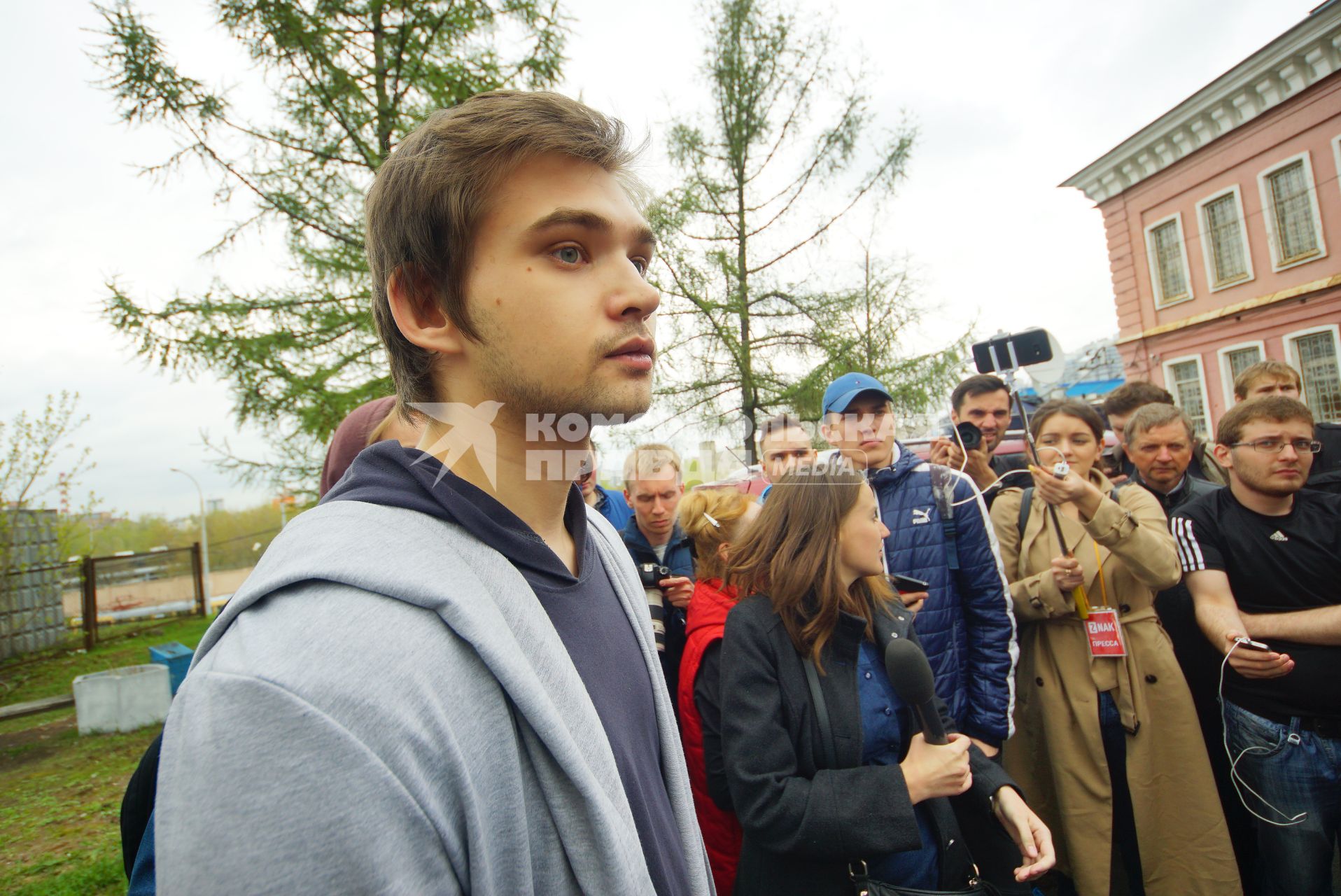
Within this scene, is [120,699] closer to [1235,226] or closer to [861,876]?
[861,876]

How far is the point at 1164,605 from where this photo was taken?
3375 millimetres

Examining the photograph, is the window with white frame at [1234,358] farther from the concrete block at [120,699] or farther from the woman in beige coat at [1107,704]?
the concrete block at [120,699]

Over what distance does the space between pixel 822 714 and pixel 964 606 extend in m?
1.34

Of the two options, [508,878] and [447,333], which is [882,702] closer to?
[508,878]

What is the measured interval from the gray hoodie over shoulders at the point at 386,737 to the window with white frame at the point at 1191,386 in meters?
22.7

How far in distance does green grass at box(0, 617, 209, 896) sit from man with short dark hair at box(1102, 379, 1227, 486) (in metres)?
6.97

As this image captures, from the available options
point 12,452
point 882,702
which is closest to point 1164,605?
point 882,702

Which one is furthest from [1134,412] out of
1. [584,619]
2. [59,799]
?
[59,799]

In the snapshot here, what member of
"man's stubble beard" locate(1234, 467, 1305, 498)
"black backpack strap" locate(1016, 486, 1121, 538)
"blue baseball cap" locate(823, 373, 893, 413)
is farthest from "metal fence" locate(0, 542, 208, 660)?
"man's stubble beard" locate(1234, 467, 1305, 498)

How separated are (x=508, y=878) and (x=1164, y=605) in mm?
3779

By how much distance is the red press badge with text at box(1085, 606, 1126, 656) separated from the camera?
2945 mm

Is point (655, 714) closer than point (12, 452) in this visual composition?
Yes

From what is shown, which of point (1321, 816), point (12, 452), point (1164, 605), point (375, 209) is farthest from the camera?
point (12, 452)

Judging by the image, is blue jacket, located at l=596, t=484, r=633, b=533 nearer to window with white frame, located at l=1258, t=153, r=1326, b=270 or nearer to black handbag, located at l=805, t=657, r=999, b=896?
black handbag, located at l=805, t=657, r=999, b=896
